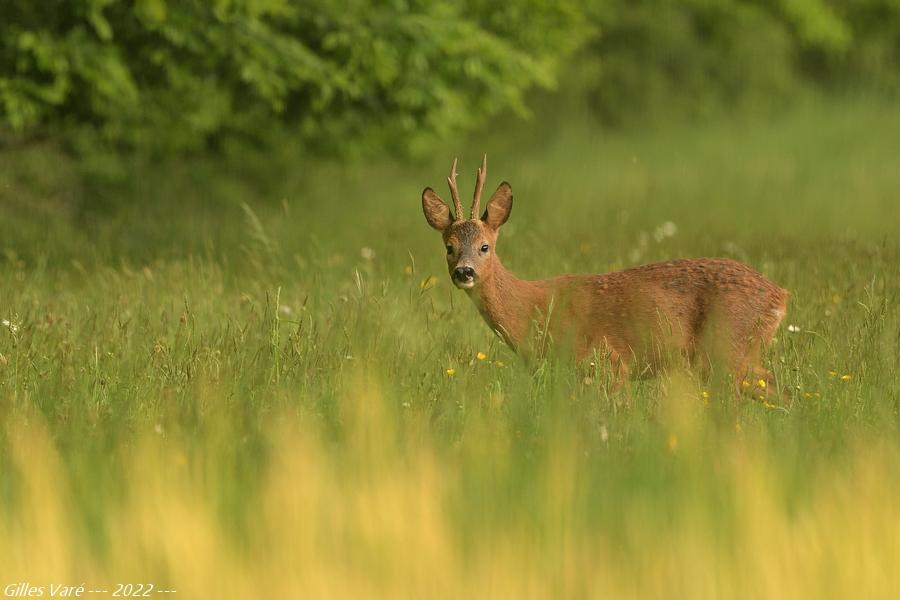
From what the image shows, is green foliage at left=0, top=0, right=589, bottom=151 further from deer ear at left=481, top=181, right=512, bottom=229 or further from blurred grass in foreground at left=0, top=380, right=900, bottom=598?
blurred grass in foreground at left=0, top=380, right=900, bottom=598

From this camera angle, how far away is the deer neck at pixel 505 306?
21.2 ft

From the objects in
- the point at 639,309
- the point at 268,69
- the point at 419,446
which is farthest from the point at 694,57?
the point at 419,446

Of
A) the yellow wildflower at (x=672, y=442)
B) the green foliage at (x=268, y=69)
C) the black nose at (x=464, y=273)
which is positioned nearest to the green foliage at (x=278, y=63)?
the green foliage at (x=268, y=69)

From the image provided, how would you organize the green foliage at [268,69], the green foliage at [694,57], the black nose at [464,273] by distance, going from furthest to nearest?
the green foliage at [694,57] < the green foliage at [268,69] < the black nose at [464,273]

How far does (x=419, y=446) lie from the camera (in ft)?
15.5

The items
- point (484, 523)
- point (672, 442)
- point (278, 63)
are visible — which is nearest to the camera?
point (484, 523)

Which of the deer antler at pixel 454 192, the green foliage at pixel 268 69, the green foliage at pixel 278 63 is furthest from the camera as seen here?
the green foliage at pixel 268 69

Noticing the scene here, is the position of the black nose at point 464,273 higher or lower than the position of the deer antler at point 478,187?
lower

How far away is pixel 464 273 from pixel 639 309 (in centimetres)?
81

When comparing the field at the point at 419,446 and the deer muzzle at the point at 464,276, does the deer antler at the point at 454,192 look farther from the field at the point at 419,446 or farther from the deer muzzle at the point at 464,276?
the field at the point at 419,446

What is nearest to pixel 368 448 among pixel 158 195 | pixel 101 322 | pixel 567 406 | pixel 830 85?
pixel 567 406

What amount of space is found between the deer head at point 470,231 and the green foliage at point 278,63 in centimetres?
448

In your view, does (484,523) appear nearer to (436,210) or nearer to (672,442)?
(672,442)

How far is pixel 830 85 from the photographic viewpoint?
21625 mm
